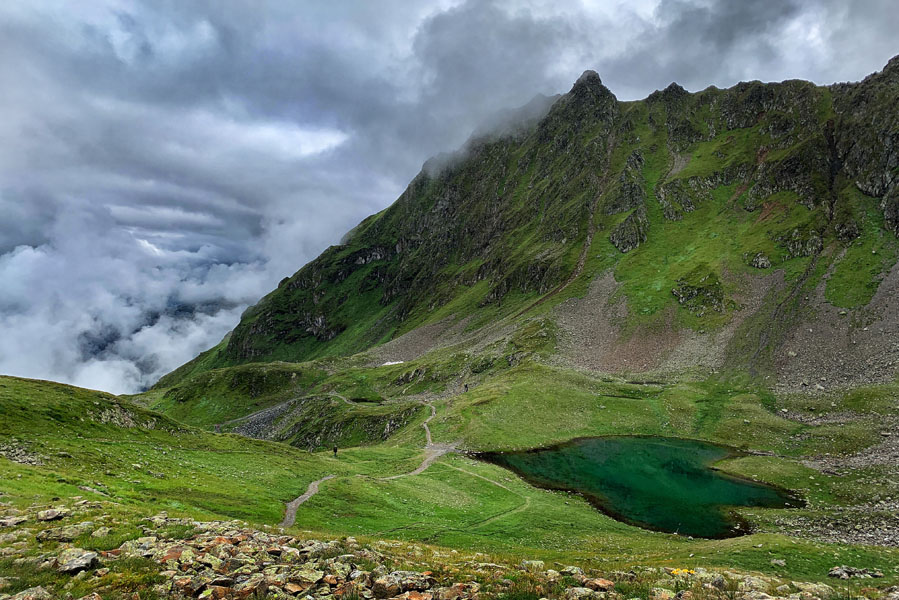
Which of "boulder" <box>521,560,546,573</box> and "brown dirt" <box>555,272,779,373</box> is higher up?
"brown dirt" <box>555,272,779,373</box>

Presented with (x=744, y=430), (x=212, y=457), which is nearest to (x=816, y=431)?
(x=744, y=430)

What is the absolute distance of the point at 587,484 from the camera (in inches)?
2682

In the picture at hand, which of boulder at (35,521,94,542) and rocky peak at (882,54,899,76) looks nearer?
boulder at (35,521,94,542)

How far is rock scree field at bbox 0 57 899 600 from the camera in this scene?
16062mm

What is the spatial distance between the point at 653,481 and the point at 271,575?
7069 cm

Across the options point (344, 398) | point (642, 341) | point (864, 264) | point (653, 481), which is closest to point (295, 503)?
point (653, 481)

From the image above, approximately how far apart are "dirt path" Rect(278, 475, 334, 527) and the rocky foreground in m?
22.2

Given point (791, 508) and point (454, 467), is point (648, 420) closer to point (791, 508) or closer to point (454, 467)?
point (791, 508)

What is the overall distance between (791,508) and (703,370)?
71.0 m

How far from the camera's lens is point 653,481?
226 feet

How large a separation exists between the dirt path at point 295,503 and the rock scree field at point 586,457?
47cm

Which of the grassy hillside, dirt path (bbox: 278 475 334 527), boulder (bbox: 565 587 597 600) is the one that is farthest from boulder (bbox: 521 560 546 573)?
dirt path (bbox: 278 475 334 527)

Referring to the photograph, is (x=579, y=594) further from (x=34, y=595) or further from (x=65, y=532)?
(x=65, y=532)

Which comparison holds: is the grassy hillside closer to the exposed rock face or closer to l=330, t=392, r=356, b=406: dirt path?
the exposed rock face
